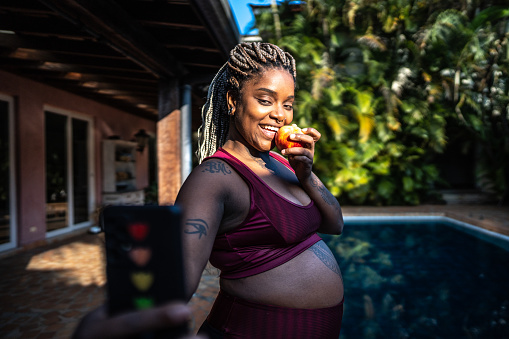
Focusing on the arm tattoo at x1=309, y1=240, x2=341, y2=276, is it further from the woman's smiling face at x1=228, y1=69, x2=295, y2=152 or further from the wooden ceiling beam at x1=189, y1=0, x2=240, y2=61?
the wooden ceiling beam at x1=189, y1=0, x2=240, y2=61

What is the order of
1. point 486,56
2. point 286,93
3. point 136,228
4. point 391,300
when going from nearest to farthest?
point 136,228 < point 286,93 < point 391,300 < point 486,56

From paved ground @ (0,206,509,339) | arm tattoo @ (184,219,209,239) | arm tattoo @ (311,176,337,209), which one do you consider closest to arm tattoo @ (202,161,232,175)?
arm tattoo @ (184,219,209,239)

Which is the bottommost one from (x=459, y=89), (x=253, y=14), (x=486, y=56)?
(x=459, y=89)

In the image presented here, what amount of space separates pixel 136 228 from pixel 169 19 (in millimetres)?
3053

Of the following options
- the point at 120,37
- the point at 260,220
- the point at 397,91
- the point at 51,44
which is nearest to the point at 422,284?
the point at 260,220

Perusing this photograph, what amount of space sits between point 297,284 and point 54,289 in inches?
167

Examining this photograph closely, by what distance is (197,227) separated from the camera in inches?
36.2

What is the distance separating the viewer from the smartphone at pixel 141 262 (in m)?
0.51

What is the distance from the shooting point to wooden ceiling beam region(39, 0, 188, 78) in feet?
8.07

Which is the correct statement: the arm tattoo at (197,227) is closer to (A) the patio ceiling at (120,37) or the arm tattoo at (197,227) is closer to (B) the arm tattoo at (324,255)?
(B) the arm tattoo at (324,255)

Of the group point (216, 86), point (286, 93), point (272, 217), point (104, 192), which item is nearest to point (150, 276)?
point (272, 217)

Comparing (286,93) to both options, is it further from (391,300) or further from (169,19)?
(391,300)

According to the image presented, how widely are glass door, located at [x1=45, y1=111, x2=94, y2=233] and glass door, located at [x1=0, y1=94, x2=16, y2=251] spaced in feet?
3.05

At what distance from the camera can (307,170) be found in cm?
141
